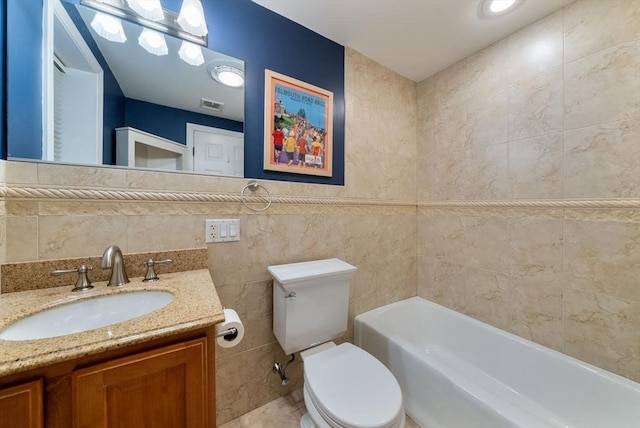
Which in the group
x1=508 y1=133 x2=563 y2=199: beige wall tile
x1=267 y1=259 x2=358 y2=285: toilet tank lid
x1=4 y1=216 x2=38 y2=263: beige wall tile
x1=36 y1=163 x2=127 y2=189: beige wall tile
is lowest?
x1=267 y1=259 x2=358 y2=285: toilet tank lid

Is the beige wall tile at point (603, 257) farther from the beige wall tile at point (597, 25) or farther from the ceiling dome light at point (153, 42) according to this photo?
the ceiling dome light at point (153, 42)

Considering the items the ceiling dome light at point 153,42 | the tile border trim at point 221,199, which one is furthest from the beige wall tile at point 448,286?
the ceiling dome light at point 153,42

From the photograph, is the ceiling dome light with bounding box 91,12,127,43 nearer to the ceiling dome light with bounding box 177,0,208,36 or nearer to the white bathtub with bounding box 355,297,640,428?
the ceiling dome light with bounding box 177,0,208,36

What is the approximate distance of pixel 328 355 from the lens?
1.24 m

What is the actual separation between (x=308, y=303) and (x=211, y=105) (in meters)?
1.17

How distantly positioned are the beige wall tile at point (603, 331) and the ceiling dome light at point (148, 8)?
2.51 m

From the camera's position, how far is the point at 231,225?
1255 mm

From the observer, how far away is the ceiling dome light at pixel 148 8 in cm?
104

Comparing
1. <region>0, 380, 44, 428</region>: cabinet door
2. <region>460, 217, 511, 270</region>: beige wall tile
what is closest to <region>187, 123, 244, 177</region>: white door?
<region>0, 380, 44, 428</region>: cabinet door

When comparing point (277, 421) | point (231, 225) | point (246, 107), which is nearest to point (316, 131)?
point (246, 107)

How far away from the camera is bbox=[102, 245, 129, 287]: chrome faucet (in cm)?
89

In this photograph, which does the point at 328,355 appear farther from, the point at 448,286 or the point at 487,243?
the point at 487,243

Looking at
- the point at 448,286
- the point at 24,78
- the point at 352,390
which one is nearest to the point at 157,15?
the point at 24,78

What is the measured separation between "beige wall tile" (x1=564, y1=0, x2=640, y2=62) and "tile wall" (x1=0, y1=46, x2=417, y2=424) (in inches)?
38.0
